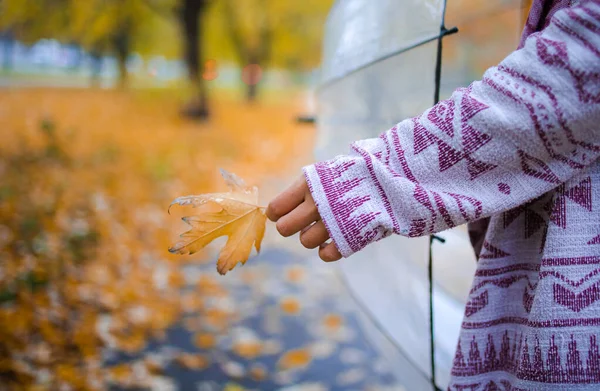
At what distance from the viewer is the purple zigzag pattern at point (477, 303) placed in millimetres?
1103

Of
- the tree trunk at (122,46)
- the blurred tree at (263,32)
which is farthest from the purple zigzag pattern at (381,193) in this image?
the blurred tree at (263,32)

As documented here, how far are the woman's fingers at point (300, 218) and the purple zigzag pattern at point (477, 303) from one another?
390mm

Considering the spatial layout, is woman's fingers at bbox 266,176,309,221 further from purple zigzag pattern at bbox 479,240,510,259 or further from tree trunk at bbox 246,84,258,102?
tree trunk at bbox 246,84,258,102

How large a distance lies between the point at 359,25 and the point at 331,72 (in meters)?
0.42

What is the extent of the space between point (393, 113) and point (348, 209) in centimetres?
78

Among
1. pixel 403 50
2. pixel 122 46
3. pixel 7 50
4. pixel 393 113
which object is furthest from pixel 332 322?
pixel 122 46

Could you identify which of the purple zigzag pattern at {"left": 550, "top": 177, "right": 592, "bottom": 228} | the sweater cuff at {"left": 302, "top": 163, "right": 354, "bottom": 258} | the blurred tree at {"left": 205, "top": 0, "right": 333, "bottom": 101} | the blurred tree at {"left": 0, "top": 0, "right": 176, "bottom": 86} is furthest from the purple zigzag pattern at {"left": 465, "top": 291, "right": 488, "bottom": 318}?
the blurred tree at {"left": 205, "top": 0, "right": 333, "bottom": 101}

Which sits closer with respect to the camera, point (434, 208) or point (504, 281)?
point (434, 208)

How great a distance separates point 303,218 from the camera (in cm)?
102

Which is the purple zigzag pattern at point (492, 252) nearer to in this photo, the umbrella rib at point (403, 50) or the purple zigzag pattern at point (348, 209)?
the purple zigzag pattern at point (348, 209)

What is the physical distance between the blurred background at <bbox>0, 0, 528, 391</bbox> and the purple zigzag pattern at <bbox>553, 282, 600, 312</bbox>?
71 centimetres

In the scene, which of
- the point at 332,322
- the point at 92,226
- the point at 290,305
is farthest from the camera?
the point at 92,226

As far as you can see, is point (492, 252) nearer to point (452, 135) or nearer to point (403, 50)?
point (452, 135)

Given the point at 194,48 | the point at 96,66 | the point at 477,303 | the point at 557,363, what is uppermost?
the point at 194,48
